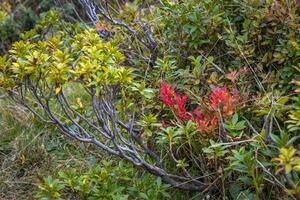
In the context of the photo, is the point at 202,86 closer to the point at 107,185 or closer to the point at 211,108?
the point at 211,108

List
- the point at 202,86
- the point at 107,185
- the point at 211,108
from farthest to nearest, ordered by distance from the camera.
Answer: the point at 202,86 → the point at 107,185 → the point at 211,108

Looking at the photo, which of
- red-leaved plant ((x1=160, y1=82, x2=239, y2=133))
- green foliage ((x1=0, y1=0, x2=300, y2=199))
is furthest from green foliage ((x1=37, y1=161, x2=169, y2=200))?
red-leaved plant ((x1=160, y1=82, x2=239, y2=133))

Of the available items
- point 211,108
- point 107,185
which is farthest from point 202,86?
point 107,185

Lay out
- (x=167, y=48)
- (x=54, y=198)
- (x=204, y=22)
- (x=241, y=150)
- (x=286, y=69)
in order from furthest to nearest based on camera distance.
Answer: (x=167, y=48) < (x=204, y=22) < (x=286, y=69) < (x=54, y=198) < (x=241, y=150)

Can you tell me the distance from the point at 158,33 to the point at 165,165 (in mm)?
964

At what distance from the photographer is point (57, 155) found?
113 inches

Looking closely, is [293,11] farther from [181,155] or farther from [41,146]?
[41,146]

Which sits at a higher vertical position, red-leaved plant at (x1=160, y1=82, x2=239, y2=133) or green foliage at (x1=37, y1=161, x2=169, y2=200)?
red-leaved plant at (x1=160, y1=82, x2=239, y2=133)

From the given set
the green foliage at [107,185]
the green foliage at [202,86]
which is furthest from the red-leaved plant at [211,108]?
the green foliage at [107,185]

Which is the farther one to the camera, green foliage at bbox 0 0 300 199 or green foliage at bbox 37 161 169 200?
green foliage at bbox 37 161 169 200

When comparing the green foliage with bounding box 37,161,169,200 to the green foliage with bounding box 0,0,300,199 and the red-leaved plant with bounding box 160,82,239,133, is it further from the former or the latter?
the red-leaved plant with bounding box 160,82,239,133

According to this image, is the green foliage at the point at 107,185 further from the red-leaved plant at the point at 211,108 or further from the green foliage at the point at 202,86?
the red-leaved plant at the point at 211,108

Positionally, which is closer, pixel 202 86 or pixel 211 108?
pixel 211 108

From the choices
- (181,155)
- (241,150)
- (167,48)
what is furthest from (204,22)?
(241,150)
